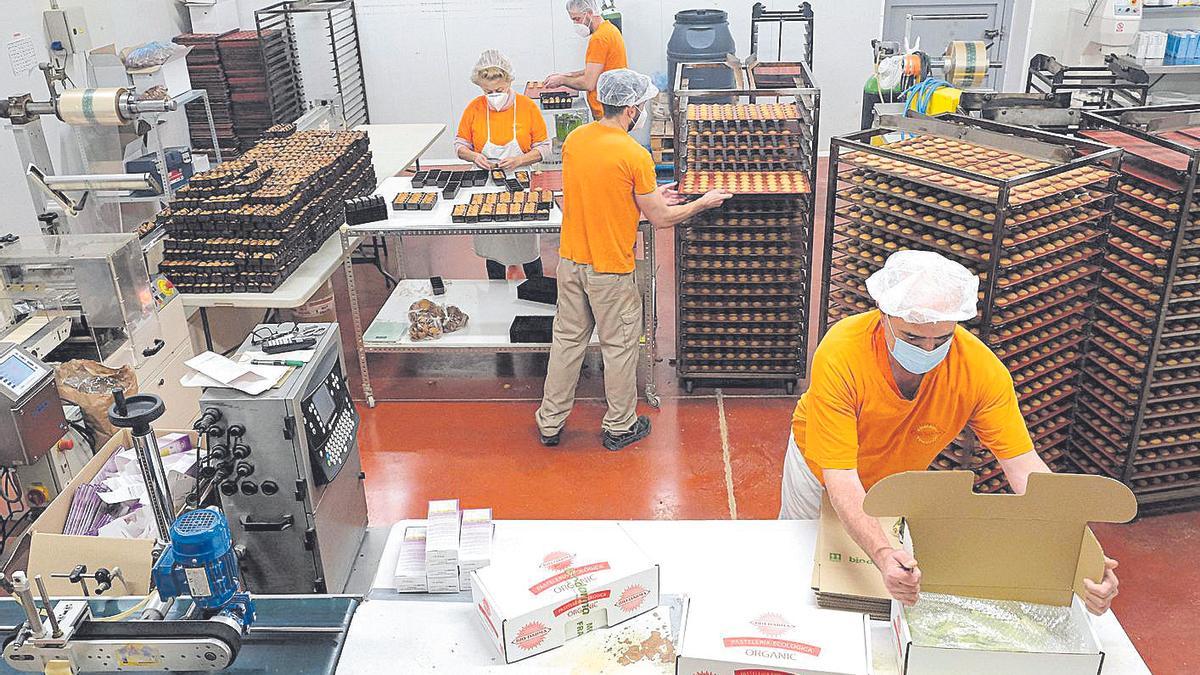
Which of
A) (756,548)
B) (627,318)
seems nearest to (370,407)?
(627,318)

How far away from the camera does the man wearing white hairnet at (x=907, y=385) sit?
228cm

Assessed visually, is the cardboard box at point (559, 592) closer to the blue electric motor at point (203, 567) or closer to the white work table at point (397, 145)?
the blue electric motor at point (203, 567)

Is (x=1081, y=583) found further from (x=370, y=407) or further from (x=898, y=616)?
(x=370, y=407)

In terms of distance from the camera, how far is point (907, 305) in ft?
7.44

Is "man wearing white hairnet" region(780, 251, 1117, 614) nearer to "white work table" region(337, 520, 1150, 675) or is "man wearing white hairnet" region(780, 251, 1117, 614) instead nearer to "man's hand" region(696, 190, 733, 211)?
"white work table" region(337, 520, 1150, 675)

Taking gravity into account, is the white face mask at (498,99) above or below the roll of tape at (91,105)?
below

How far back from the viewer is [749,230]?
4863 mm

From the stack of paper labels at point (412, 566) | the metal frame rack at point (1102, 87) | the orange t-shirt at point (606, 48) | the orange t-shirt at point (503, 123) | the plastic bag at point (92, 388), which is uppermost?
the orange t-shirt at point (606, 48)

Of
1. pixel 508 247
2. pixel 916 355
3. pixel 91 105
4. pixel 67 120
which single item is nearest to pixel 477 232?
pixel 508 247

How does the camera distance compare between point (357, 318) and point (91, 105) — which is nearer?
point (91, 105)

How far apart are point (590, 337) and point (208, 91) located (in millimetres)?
5366

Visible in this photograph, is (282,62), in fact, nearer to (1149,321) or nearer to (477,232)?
(477,232)

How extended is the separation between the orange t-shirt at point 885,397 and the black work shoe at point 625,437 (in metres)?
2.42

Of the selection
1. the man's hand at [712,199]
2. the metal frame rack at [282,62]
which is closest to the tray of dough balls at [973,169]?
the man's hand at [712,199]
